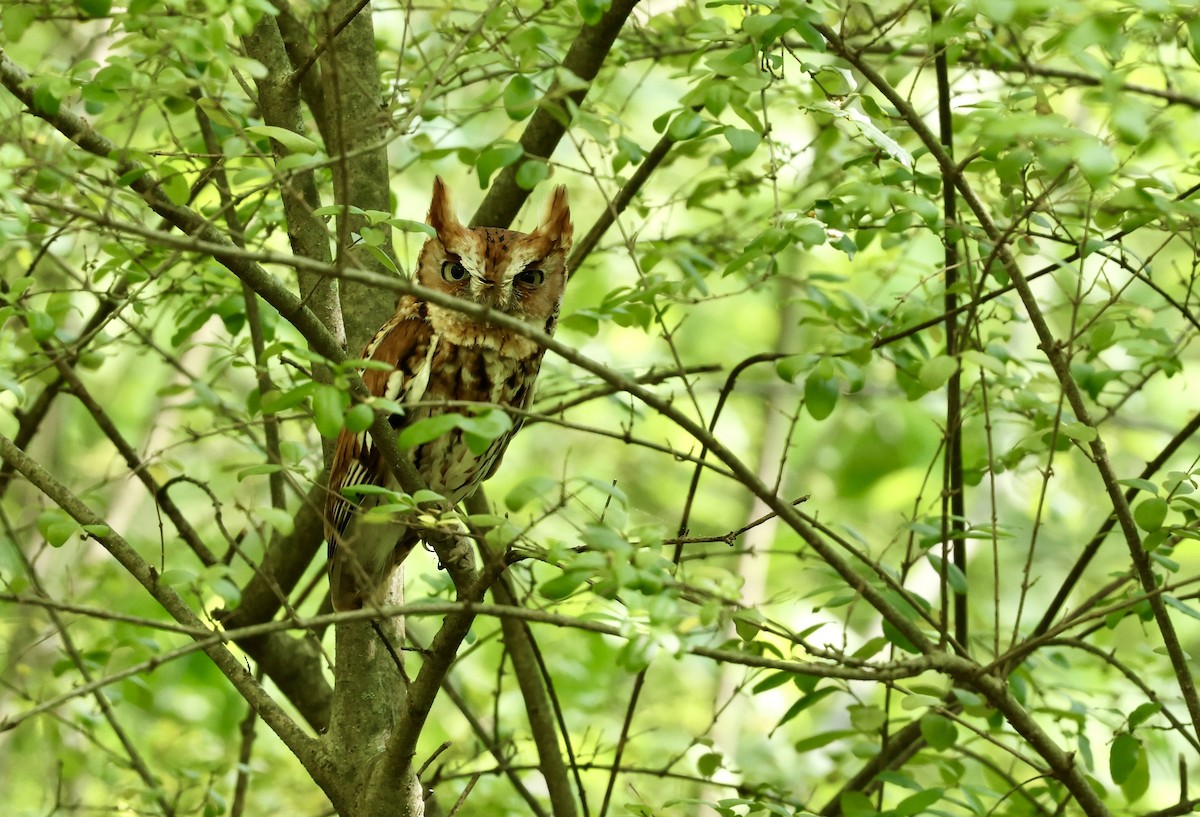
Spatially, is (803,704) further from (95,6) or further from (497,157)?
(95,6)

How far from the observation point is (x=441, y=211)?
12.1 feet

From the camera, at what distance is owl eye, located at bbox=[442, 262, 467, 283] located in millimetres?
3580

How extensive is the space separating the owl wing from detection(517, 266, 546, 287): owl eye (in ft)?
1.15

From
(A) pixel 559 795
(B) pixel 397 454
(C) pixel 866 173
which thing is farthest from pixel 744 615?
(A) pixel 559 795

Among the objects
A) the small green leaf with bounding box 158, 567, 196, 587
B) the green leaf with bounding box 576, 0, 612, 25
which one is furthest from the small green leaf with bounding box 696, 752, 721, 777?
the green leaf with bounding box 576, 0, 612, 25

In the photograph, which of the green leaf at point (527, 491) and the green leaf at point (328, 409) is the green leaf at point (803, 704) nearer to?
the green leaf at point (527, 491)

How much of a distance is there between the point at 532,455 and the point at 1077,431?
23.5ft

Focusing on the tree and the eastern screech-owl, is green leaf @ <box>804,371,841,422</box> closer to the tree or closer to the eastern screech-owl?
the tree

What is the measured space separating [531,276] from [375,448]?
0.74m

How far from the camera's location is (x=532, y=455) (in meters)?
9.24

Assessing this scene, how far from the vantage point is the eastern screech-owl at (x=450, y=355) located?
3416mm

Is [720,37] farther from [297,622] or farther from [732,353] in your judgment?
[732,353]

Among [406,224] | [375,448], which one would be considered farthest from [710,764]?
[406,224]

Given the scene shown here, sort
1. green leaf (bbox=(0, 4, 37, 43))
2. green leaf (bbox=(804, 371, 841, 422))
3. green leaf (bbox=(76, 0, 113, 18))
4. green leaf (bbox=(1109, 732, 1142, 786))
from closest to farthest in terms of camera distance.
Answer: green leaf (bbox=(76, 0, 113, 18)) < green leaf (bbox=(0, 4, 37, 43)) < green leaf (bbox=(804, 371, 841, 422)) < green leaf (bbox=(1109, 732, 1142, 786))
